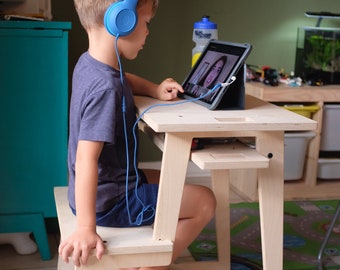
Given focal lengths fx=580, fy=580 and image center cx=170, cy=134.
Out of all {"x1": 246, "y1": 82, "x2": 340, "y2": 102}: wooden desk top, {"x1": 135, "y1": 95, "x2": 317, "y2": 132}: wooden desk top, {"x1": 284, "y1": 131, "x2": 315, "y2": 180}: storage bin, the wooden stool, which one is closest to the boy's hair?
{"x1": 135, "y1": 95, "x2": 317, "y2": 132}: wooden desk top

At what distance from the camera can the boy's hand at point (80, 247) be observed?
4.22 feet

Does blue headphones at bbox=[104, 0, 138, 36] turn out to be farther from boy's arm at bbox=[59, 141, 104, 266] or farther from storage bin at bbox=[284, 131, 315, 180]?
storage bin at bbox=[284, 131, 315, 180]

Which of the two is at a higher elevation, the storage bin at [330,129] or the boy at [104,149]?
the boy at [104,149]

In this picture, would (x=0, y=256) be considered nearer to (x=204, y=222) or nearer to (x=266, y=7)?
(x=204, y=222)

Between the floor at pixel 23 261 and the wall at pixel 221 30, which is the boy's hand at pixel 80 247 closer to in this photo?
the floor at pixel 23 261

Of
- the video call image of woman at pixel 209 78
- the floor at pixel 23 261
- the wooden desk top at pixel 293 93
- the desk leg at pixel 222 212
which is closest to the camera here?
the video call image of woman at pixel 209 78

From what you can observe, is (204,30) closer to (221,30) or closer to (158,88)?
(158,88)

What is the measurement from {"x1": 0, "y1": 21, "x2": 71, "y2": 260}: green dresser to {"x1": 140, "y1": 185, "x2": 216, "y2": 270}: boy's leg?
2.27 ft

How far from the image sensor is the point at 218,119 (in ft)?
4.48

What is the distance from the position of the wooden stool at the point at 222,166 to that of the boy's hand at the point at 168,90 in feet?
0.83

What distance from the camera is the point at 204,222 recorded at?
1.55 m

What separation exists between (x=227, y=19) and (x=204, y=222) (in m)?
1.72

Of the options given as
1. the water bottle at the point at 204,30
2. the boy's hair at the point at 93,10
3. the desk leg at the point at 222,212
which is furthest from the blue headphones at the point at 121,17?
the desk leg at the point at 222,212

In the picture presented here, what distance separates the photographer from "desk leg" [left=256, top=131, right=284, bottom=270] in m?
1.44
